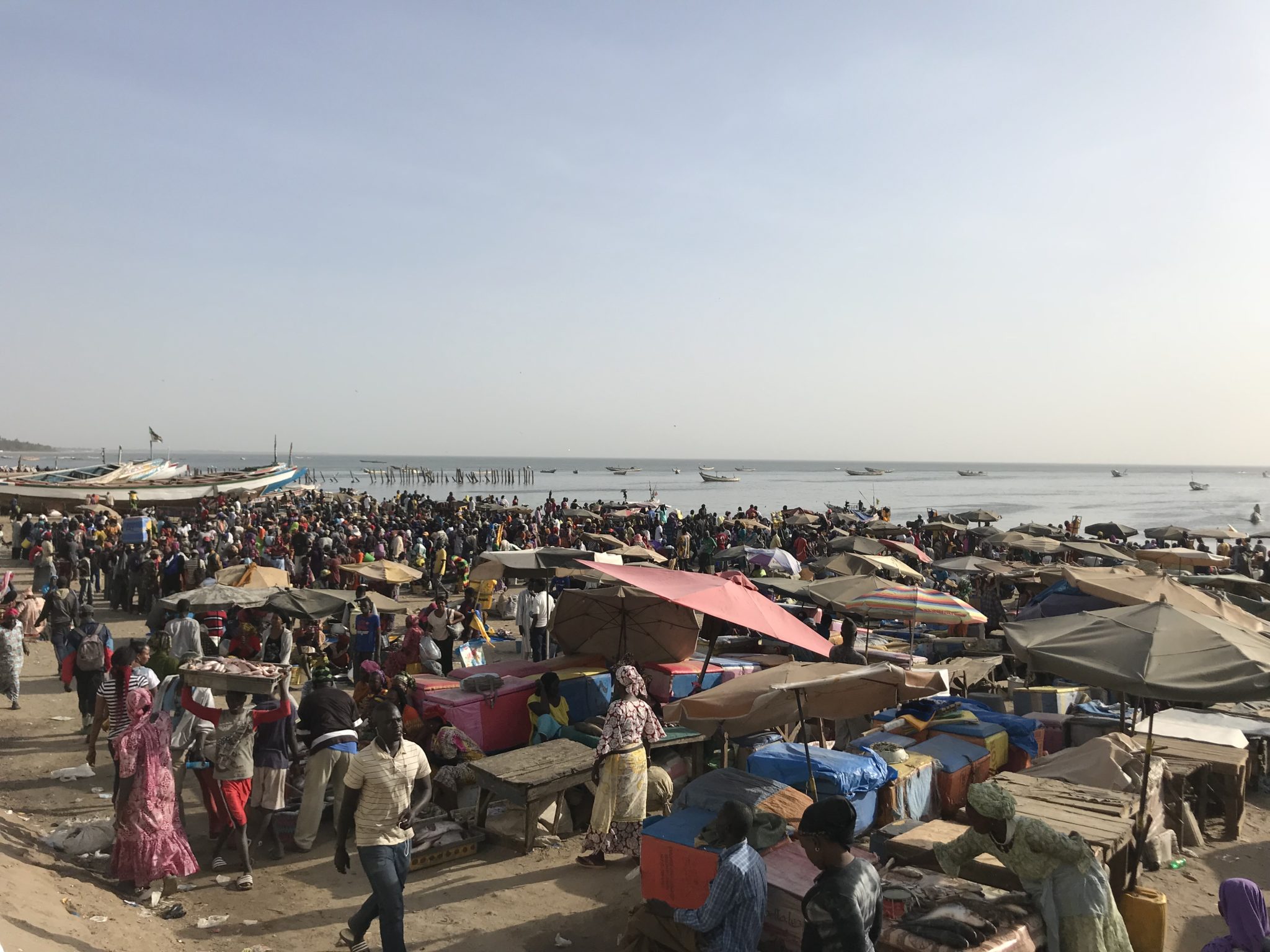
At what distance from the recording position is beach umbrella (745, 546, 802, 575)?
56.4ft

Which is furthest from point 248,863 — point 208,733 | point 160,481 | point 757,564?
point 160,481

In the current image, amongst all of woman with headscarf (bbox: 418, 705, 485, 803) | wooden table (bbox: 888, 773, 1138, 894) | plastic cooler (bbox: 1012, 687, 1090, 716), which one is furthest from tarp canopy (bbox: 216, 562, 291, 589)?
plastic cooler (bbox: 1012, 687, 1090, 716)

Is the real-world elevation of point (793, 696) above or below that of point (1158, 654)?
below

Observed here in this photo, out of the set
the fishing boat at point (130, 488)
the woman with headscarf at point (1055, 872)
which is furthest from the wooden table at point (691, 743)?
the fishing boat at point (130, 488)

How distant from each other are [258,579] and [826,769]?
9243mm

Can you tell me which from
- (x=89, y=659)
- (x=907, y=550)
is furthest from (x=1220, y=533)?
(x=89, y=659)

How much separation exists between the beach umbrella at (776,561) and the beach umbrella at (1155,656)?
11432 millimetres

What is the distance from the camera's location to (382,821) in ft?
15.2

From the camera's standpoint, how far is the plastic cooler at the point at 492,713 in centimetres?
785

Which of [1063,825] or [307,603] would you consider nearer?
[1063,825]

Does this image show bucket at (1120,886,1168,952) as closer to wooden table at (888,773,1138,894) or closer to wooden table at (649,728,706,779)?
wooden table at (888,773,1138,894)

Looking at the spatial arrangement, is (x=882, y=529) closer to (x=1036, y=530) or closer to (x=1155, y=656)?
(x=1036, y=530)

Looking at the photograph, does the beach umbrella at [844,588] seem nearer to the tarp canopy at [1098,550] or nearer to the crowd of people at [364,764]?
the crowd of people at [364,764]

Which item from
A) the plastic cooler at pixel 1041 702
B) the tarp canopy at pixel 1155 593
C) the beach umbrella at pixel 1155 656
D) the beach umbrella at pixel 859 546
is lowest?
the plastic cooler at pixel 1041 702
